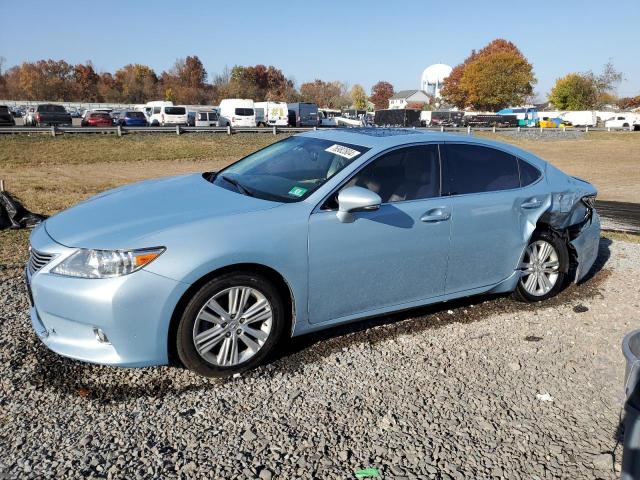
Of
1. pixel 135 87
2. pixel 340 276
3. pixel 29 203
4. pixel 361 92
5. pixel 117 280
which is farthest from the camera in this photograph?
pixel 361 92

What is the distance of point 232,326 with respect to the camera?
3383mm

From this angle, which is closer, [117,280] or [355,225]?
[117,280]

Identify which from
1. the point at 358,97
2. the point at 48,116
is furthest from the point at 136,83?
the point at 48,116

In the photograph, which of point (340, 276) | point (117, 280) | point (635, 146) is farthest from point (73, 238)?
point (635, 146)

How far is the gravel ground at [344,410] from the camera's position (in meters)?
2.68

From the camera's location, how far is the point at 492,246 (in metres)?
4.44

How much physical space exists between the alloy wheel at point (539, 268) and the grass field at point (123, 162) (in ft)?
25.3

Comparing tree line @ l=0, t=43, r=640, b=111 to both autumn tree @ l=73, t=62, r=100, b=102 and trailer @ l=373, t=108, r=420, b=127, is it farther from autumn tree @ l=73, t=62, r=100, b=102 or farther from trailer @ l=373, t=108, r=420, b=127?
trailer @ l=373, t=108, r=420, b=127

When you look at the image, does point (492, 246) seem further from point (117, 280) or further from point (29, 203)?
point (29, 203)

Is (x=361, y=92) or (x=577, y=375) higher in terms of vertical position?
(x=361, y=92)

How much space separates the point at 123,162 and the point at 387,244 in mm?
20089

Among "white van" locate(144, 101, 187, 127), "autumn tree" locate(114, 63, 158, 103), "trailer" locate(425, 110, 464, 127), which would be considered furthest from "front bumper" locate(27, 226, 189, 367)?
"autumn tree" locate(114, 63, 158, 103)

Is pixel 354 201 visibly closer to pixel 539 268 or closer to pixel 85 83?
pixel 539 268

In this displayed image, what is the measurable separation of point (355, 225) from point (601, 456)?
194 centimetres
